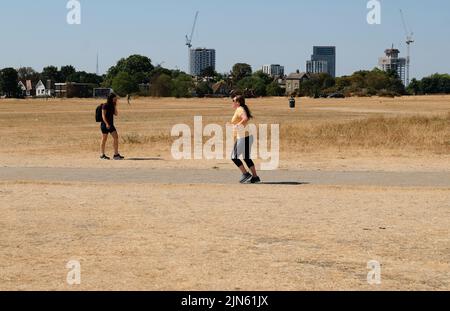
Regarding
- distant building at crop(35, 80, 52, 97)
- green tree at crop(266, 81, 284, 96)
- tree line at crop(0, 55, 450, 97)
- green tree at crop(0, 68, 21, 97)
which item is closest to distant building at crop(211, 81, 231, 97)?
tree line at crop(0, 55, 450, 97)

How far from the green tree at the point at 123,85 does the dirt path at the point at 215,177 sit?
5585 inches

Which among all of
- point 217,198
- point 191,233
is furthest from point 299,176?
point 191,233

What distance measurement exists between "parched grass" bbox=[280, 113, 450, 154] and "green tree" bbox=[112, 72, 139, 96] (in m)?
132

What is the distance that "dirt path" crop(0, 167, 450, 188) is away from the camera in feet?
46.5

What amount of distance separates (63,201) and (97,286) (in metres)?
5.39

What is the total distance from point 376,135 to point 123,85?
138797 millimetres

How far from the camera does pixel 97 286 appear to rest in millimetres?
6547

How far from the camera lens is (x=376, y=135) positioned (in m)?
24.0

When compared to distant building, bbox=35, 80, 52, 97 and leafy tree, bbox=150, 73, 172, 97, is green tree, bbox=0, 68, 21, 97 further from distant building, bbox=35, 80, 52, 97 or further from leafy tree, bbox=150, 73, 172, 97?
leafy tree, bbox=150, 73, 172, 97

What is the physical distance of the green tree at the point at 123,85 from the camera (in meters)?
158

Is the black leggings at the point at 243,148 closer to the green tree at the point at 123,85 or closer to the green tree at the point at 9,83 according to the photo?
the green tree at the point at 123,85
